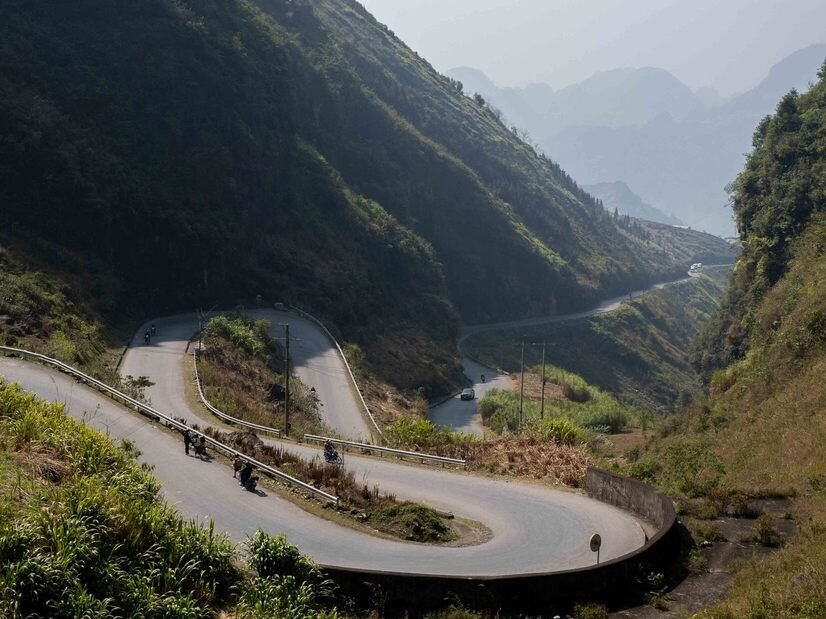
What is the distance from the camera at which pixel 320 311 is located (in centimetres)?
6222

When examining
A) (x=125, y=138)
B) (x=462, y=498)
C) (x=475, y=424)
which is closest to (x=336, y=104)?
(x=125, y=138)

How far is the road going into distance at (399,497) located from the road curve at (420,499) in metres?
0.02

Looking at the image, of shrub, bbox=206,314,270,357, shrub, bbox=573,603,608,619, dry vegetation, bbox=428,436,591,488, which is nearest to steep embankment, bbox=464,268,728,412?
shrub, bbox=206,314,270,357

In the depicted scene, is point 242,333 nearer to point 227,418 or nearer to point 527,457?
point 227,418

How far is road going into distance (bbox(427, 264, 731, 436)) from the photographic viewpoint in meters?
53.0

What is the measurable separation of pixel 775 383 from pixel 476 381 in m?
42.1

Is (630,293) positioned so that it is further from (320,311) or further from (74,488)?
(74,488)

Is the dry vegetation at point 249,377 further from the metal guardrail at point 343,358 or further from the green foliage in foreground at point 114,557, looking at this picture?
the green foliage in foreground at point 114,557

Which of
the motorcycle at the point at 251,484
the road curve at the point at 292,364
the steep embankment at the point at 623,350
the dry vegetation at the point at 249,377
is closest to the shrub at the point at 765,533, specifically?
the motorcycle at the point at 251,484

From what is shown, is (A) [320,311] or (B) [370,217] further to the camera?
(B) [370,217]

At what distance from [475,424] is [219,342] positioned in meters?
19.8

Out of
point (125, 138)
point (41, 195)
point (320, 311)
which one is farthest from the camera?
point (320, 311)

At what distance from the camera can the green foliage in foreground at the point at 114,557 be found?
1024 cm

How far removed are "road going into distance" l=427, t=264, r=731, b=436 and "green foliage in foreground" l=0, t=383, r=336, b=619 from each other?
28832 mm
